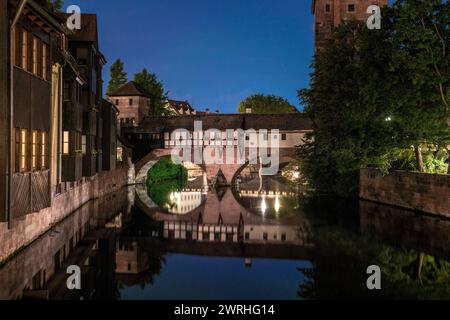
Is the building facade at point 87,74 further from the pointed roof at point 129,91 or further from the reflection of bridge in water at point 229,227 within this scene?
the pointed roof at point 129,91

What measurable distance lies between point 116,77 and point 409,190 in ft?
133

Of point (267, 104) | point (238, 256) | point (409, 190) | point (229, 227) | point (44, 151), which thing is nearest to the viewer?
point (44, 151)

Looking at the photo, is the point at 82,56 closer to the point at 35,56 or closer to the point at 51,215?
the point at 51,215

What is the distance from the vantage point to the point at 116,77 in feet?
180

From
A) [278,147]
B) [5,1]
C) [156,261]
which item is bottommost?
[156,261]

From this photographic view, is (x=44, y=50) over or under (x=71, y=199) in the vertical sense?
over

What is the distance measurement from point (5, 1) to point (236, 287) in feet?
29.4

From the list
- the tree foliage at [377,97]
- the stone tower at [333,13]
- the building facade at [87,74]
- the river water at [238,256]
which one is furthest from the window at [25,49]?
the stone tower at [333,13]

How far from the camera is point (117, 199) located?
104 feet

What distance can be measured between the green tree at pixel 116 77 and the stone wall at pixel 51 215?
20865mm

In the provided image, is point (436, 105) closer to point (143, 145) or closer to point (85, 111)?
point (85, 111)

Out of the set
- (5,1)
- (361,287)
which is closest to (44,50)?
(5,1)

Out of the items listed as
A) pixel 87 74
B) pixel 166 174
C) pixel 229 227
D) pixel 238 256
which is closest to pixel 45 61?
pixel 238 256
